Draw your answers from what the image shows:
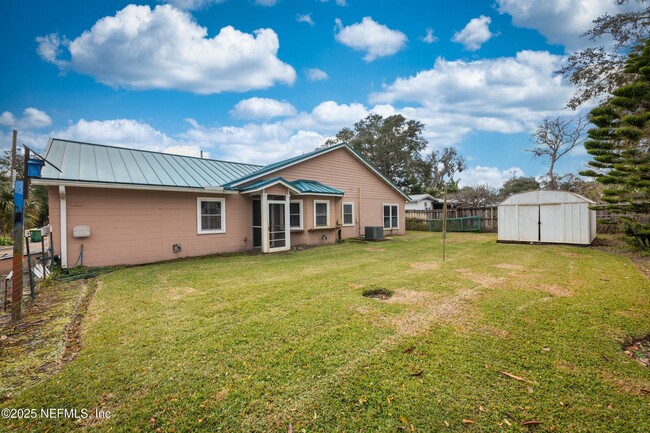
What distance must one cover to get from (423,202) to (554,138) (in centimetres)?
1410

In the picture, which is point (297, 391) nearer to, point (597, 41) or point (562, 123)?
point (597, 41)

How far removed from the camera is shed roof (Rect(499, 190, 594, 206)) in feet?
39.2

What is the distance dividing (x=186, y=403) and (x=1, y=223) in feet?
64.8

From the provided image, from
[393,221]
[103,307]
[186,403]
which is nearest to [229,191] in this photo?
[103,307]

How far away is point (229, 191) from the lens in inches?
424

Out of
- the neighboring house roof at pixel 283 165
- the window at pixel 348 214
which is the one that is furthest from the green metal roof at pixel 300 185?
the window at pixel 348 214

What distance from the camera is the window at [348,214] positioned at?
1553cm

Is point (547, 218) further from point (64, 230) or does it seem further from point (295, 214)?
point (64, 230)

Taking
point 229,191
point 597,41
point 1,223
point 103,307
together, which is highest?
point 597,41

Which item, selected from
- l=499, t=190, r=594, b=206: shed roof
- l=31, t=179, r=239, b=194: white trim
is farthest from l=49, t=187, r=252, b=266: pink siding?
l=499, t=190, r=594, b=206: shed roof

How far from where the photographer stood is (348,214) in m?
15.8

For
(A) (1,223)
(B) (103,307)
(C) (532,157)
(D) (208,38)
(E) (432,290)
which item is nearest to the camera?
(B) (103,307)

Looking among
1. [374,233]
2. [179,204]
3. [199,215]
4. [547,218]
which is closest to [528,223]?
[547,218]

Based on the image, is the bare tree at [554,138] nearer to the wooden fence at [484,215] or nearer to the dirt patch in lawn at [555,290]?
the wooden fence at [484,215]
